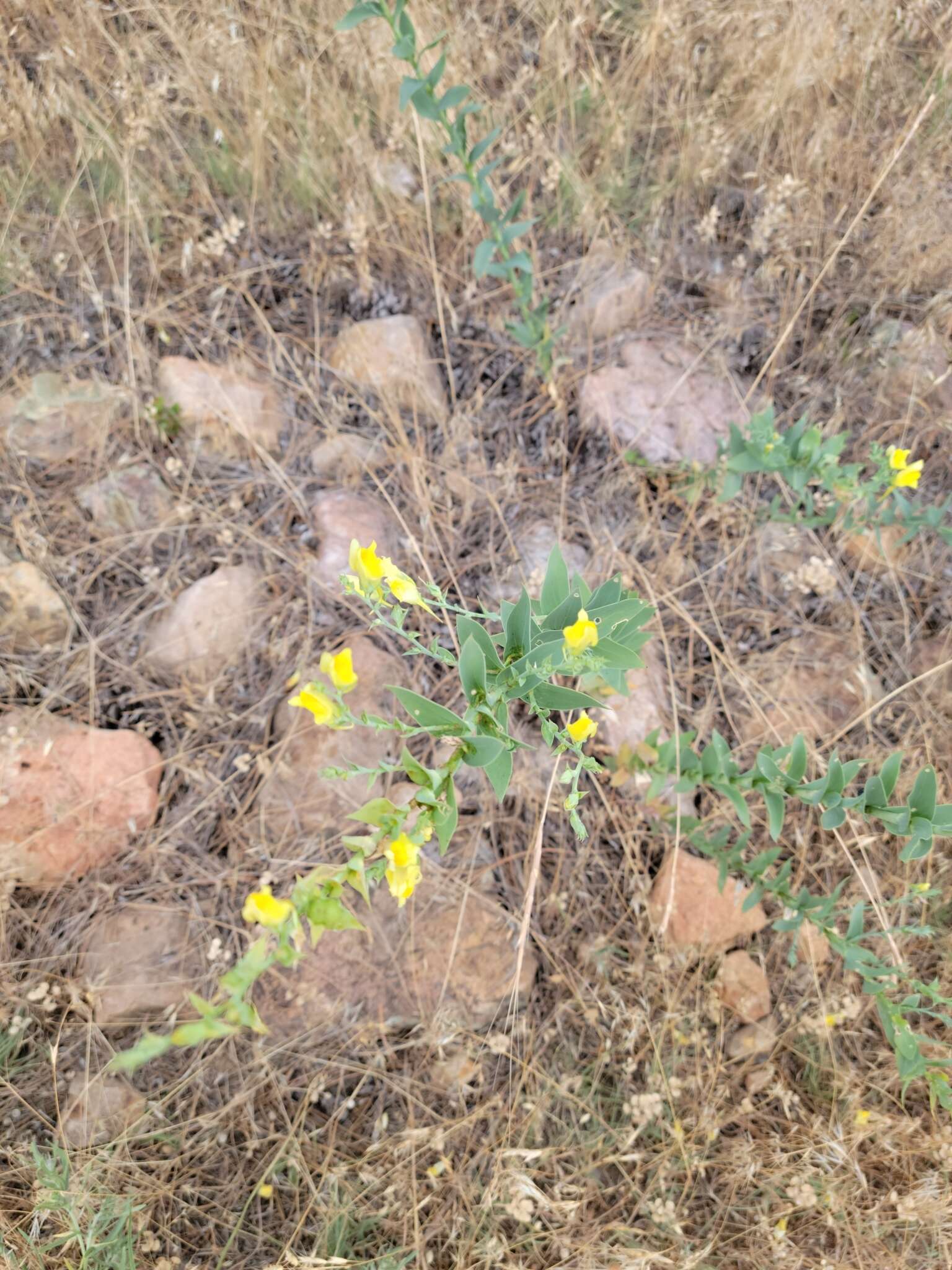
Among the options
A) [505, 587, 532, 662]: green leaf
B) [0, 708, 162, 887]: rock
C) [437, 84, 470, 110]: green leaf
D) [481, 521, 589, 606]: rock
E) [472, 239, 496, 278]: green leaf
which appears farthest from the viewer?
[481, 521, 589, 606]: rock

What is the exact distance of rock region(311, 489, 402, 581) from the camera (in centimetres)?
241

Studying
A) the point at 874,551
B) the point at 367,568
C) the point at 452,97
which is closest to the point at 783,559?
the point at 874,551

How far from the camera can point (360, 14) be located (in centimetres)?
190

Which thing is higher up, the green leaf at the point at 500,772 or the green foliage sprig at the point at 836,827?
the green leaf at the point at 500,772

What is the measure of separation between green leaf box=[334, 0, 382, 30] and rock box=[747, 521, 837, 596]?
171cm

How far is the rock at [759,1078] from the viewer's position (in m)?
1.97

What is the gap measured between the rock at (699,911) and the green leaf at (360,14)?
2.16 meters

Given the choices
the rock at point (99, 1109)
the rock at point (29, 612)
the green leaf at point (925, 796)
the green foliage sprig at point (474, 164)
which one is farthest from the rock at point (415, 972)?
the green foliage sprig at point (474, 164)

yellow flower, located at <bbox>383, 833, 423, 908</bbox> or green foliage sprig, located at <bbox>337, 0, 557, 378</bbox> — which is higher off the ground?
green foliage sprig, located at <bbox>337, 0, 557, 378</bbox>

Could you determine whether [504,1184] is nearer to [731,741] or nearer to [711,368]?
[731,741]

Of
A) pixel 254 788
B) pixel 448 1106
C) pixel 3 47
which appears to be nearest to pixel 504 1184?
pixel 448 1106

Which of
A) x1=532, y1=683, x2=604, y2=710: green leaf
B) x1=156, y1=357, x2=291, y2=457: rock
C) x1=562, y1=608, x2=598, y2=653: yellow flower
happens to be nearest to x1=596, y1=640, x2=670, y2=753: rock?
x1=532, y1=683, x2=604, y2=710: green leaf

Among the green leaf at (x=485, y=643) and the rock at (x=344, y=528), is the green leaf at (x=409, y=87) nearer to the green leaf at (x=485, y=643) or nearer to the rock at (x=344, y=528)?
the rock at (x=344, y=528)

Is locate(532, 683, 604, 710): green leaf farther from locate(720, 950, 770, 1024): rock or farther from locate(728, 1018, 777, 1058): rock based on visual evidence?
locate(728, 1018, 777, 1058): rock
